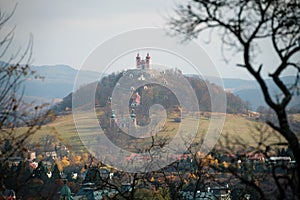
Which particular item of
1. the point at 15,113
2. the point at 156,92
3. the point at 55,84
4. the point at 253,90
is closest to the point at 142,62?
the point at 156,92

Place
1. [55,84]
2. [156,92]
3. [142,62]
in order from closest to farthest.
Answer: [142,62] → [156,92] → [55,84]

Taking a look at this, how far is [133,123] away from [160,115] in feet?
16.8

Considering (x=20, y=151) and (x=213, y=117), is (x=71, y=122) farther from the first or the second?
(x=20, y=151)

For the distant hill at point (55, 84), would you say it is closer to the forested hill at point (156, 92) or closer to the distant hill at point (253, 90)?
the distant hill at point (253, 90)

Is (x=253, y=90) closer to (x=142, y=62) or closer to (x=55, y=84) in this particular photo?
(x=142, y=62)

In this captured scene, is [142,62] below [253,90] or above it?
above

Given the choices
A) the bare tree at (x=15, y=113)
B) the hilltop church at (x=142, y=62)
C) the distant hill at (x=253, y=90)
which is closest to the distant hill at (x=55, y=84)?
A: the distant hill at (x=253, y=90)

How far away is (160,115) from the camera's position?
6525cm

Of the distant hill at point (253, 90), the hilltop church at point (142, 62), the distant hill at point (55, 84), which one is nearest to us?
the distant hill at point (253, 90)

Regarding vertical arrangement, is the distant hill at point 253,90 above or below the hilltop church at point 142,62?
below

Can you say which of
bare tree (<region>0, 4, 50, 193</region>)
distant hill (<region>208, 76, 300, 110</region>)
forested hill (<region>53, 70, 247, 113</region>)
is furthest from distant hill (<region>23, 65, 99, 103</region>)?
bare tree (<region>0, 4, 50, 193</region>)

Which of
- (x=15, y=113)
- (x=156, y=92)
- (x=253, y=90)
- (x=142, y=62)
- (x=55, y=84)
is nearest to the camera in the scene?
(x=15, y=113)

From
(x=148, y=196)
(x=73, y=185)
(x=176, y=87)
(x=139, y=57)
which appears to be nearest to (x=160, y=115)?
(x=176, y=87)

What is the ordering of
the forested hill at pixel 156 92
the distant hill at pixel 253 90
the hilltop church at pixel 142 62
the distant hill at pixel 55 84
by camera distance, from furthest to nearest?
the distant hill at pixel 55 84, the forested hill at pixel 156 92, the hilltop church at pixel 142 62, the distant hill at pixel 253 90
